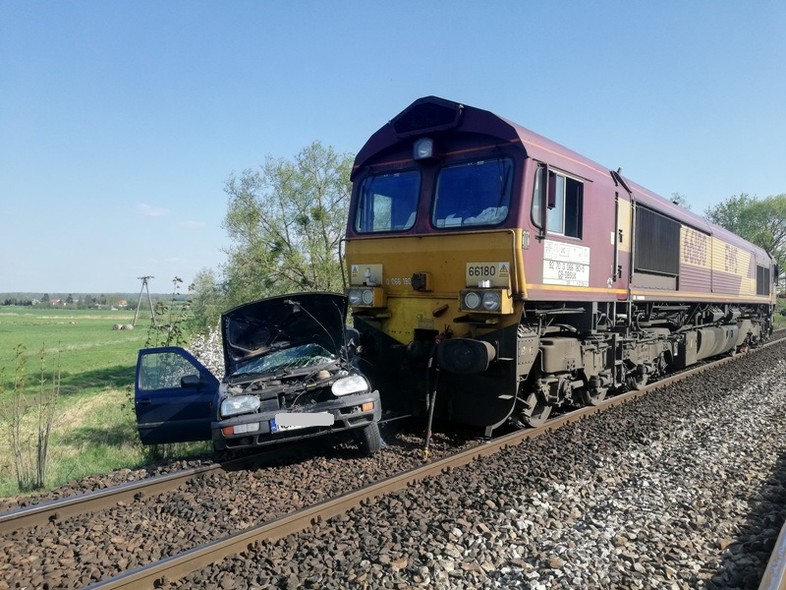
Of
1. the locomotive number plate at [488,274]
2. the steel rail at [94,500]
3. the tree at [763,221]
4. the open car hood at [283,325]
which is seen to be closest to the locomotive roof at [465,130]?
the locomotive number plate at [488,274]

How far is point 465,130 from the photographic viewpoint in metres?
6.70

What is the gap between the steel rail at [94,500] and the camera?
14.5 ft

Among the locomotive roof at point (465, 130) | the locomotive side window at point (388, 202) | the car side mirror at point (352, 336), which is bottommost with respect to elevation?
the car side mirror at point (352, 336)

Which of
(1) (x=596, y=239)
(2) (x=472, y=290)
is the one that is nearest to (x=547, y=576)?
(2) (x=472, y=290)

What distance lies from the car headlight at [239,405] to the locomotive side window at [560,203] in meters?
3.75

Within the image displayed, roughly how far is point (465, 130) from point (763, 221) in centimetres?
6577

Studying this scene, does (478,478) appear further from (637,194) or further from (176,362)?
(637,194)

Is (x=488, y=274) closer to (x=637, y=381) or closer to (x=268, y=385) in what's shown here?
(x=268, y=385)

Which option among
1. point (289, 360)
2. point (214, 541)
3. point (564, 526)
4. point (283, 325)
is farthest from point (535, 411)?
point (214, 541)

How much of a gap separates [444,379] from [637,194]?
16.2 feet

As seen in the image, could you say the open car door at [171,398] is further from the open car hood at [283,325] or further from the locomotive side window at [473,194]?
the locomotive side window at [473,194]

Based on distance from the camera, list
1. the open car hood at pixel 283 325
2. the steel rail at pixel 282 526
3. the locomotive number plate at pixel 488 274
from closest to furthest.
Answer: the steel rail at pixel 282 526 < the locomotive number plate at pixel 488 274 < the open car hood at pixel 283 325

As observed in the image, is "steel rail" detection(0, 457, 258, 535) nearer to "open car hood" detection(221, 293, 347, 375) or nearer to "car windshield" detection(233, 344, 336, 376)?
"car windshield" detection(233, 344, 336, 376)

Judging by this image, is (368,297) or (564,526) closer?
(564,526)
